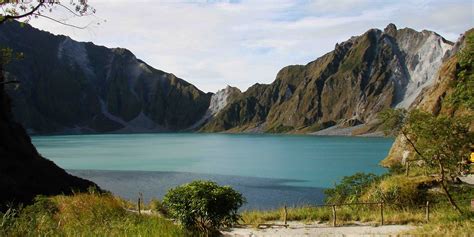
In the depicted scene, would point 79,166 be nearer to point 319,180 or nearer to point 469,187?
point 319,180

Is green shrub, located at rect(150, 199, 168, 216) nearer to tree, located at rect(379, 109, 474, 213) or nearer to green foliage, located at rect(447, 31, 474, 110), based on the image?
tree, located at rect(379, 109, 474, 213)

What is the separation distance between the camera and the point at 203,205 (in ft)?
55.9

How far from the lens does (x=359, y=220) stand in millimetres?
22094

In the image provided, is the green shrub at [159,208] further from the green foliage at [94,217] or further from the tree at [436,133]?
the tree at [436,133]

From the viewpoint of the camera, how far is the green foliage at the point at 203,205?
17241 mm

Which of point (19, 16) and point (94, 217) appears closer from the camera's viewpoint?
point (19, 16)

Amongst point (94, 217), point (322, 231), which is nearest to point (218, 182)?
point (322, 231)

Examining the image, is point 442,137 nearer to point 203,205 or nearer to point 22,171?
point 203,205

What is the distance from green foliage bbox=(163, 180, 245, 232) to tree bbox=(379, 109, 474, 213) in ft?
25.2

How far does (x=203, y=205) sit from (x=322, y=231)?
5485mm

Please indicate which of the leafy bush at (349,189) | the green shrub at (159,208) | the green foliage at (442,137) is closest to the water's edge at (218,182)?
the leafy bush at (349,189)

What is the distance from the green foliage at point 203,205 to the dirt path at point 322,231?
1.62m

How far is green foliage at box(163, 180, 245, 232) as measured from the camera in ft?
56.6

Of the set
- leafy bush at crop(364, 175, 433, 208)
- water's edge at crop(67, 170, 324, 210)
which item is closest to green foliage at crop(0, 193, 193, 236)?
leafy bush at crop(364, 175, 433, 208)
